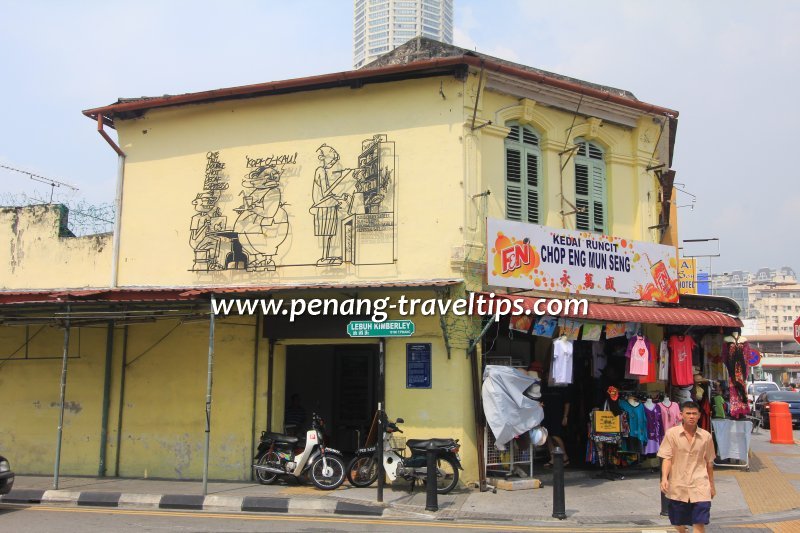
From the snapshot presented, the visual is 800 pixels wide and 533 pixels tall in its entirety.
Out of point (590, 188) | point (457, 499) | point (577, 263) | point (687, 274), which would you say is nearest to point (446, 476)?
point (457, 499)

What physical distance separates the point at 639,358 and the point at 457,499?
14.8ft

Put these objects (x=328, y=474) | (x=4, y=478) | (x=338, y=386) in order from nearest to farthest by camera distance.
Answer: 1. (x=4, y=478)
2. (x=328, y=474)
3. (x=338, y=386)

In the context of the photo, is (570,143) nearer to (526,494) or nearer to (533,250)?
(533,250)

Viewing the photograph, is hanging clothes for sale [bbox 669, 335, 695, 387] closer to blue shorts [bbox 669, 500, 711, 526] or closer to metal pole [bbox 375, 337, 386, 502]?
metal pole [bbox 375, 337, 386, 502]

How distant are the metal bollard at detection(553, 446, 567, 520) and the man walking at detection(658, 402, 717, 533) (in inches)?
101

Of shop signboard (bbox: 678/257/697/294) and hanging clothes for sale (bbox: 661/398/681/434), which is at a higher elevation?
shop signboard (bbox: 678/257/697/294)

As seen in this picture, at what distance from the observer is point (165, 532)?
9.09 metres

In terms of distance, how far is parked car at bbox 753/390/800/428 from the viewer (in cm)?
2608

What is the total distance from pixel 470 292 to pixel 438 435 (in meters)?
2.46

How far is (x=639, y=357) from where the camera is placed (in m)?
13.4

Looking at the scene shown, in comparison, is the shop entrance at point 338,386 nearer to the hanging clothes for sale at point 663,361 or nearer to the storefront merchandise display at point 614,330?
the storefront merchandise display at point 614,330

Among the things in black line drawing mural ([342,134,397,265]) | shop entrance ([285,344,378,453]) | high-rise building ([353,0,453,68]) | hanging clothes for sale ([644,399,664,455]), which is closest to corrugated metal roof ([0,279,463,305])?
black line drawing mural ([342,134,397,265])

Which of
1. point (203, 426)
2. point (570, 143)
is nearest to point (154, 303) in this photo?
point (203, 426)

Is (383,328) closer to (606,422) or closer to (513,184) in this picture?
(513,184)
